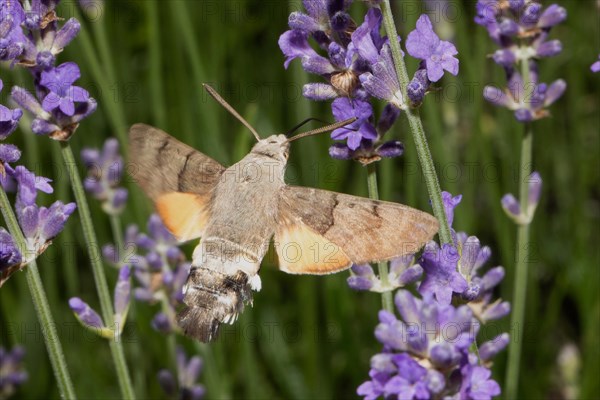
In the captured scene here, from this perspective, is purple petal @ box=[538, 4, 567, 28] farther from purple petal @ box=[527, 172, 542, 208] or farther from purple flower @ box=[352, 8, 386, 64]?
purple flower @ box=[352, 8, 386, 64]

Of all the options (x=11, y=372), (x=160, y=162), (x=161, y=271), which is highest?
(x=160, y=162)

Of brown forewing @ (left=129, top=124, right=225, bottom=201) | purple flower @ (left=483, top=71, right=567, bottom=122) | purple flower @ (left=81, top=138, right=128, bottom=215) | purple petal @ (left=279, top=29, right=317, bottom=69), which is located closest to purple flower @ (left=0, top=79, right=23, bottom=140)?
brown forewing @ (left=129, top=124, right=225, bottom=201)

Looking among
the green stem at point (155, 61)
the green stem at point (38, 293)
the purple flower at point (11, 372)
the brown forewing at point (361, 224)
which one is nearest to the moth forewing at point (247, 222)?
the brown forewing at point (361, 224)

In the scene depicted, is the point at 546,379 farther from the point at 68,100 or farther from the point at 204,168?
the point at 68,100

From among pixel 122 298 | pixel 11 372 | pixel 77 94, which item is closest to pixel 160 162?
pixel 77 94

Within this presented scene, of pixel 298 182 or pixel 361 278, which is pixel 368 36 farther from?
pixel 298 182
